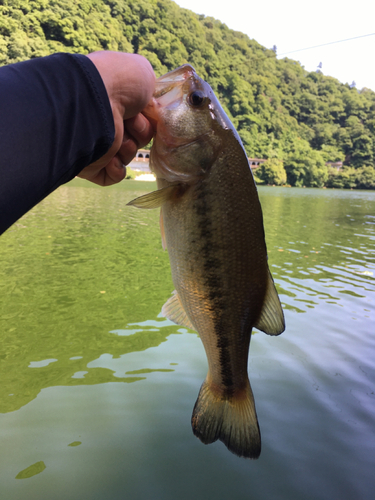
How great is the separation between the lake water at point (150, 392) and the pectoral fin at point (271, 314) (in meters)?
2.09

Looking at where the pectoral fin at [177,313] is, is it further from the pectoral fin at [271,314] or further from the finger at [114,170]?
the finger at [114,170]

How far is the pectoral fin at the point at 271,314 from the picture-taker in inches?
72.6

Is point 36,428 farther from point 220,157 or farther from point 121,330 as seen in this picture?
point 220,157

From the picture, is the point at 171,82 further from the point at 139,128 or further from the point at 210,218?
the point at 210,218

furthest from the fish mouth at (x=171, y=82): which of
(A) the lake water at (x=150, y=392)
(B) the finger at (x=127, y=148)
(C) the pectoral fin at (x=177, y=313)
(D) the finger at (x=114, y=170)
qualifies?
(A) the lake water at (x=150, y=392)

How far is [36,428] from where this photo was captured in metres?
3.69

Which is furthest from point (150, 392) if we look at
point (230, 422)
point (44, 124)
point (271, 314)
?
point (44, 124)

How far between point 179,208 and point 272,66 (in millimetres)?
153308

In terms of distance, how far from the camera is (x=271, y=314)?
73.4 inches

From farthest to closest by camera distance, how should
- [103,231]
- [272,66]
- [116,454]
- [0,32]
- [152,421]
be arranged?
[272,66], [0,32], [103,231], [152,421], [116,454]

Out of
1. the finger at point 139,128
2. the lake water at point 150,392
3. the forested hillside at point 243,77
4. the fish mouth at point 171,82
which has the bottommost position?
the lake water at point 150,392

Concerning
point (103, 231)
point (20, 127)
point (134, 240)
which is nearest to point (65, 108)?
point (20, 127)

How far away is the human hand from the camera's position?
1372mm

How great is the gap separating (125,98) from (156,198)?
1.51 ft
